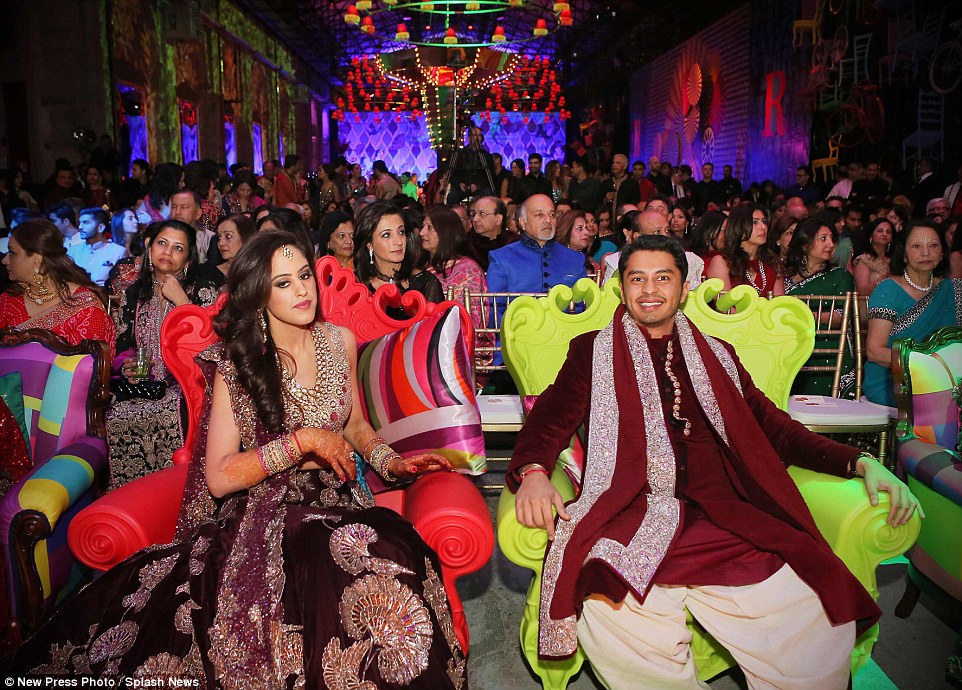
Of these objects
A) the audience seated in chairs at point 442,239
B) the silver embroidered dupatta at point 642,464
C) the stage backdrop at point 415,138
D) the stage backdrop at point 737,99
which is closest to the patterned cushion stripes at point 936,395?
the silver embroidered dupatta at point 642,464

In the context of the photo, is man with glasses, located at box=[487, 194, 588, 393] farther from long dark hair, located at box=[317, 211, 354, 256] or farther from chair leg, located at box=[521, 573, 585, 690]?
chair leg, located at box=[521, 573, 585, 690]

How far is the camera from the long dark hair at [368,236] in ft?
12.1

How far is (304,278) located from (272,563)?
832 mm

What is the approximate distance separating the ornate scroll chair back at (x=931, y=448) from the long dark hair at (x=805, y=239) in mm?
1687

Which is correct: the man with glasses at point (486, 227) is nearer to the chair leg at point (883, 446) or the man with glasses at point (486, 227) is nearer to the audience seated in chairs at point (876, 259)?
the audience seated in chairs at point (876, 259)

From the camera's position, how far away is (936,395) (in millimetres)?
2877

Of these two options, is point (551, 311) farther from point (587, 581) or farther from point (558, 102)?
point (558, 102)

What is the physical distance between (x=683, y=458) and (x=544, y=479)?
50 centimetres

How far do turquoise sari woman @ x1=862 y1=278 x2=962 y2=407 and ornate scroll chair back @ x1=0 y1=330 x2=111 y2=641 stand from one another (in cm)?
349

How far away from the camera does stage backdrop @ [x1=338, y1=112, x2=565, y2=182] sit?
28.5m

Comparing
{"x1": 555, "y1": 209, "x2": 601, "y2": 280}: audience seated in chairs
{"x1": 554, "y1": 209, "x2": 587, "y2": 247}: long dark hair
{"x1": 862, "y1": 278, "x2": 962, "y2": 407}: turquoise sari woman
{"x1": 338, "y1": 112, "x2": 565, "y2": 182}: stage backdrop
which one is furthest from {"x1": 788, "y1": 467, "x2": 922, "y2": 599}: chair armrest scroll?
{"x1": 338, "y1": 112, "x2": 565, "y2": 182}: stage backdrop

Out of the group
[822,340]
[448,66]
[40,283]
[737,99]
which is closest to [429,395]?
[40,283]

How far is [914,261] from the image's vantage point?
392 cm

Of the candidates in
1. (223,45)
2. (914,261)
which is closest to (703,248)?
(914,261)
